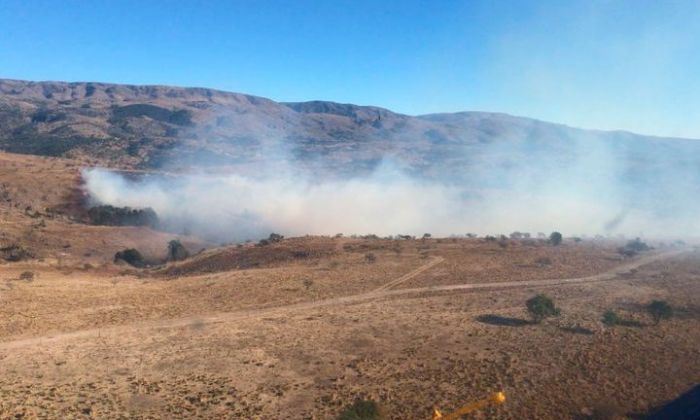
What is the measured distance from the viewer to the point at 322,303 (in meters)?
30.1

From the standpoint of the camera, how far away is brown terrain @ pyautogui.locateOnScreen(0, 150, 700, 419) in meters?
16.8

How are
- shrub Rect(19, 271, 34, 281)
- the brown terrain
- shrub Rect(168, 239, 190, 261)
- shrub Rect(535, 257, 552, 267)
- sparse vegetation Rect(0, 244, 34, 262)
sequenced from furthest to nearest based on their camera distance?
shrub Rect(168, 239, 190, 261), shrub Rect(535, 257, 552, 267), sparse vegetation Rect(0, 244, 34, 262), shrub Rect(19, 271, 34, 281), the brown terrain

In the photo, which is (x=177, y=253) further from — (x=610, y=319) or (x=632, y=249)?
(x=632, y=249)

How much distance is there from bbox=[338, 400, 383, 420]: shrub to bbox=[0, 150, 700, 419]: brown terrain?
111 cm

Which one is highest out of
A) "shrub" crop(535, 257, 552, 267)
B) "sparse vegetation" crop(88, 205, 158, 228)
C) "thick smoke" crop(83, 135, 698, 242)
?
"thick smoke" crop(83, 135, 698, 242)

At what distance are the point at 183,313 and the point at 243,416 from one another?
13.4 meters

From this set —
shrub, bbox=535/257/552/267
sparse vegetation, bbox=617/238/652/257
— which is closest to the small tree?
shrub, bbox=535/257/552/267

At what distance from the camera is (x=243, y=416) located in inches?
619

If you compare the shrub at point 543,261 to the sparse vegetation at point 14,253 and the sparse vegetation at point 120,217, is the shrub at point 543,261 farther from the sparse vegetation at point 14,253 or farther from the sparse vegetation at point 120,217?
the sparse vegetation at point 120,217

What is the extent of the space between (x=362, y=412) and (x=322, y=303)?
15630 millimetres

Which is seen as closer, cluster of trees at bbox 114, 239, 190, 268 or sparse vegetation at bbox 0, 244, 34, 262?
sparse vegetation at bbox 0, 244, 34, 262

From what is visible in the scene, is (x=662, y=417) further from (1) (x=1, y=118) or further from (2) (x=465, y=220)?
(1) (x=1, y=118)

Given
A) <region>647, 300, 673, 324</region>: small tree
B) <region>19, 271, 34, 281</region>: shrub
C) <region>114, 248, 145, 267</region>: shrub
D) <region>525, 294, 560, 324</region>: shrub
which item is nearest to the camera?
<region>647, 300, 673, 324</region>: small tree

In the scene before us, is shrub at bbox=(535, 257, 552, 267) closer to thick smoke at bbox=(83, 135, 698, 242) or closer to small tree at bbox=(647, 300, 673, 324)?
small tree at bbox=(647, 300, 673, 324)
